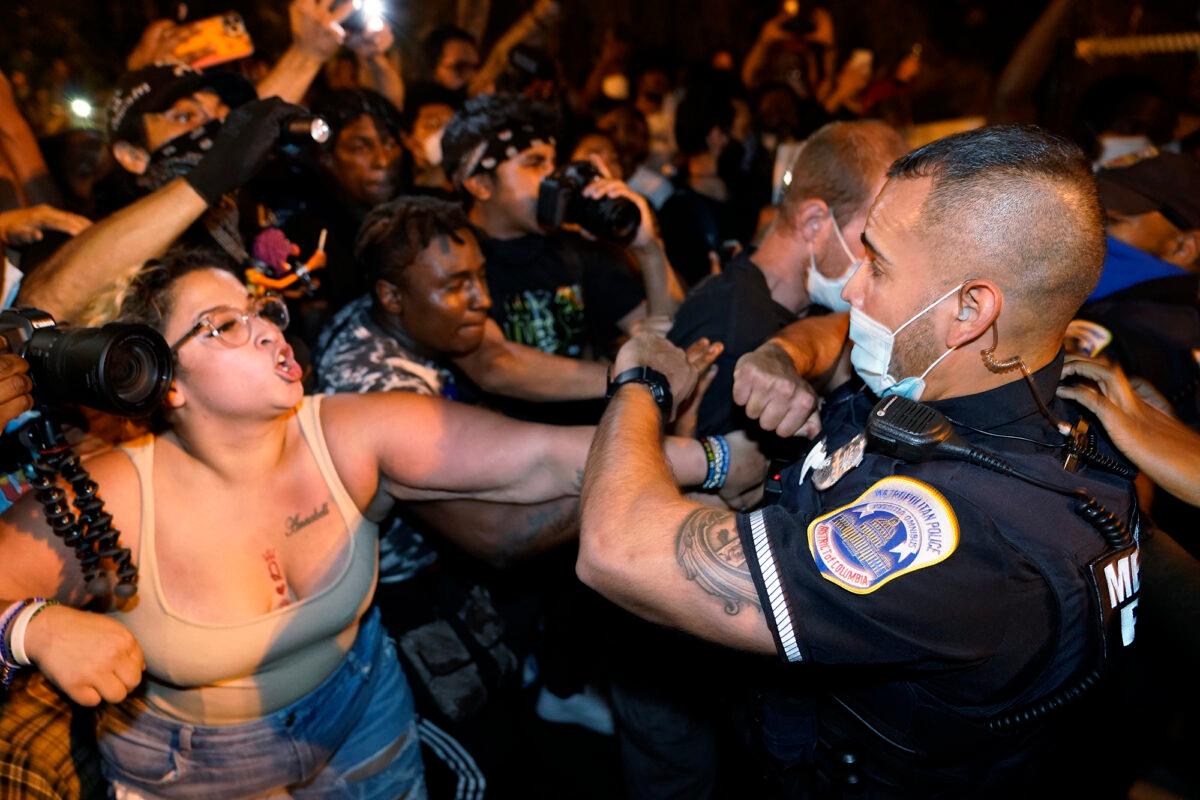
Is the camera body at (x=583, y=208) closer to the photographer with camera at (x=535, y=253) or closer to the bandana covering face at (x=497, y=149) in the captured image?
the photographer with camera at (x=535, y=253)

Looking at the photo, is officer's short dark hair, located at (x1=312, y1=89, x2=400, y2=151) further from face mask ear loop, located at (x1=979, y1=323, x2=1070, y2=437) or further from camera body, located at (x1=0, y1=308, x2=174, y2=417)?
face mask ear loop, located at (x1=979, y1=323, x2=1070, y2=437)

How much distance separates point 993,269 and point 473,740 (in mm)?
2676

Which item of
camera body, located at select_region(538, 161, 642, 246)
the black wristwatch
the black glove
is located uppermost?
the black glove

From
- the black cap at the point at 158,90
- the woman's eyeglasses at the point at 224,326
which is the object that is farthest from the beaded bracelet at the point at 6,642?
the black cap at the point at 158,90

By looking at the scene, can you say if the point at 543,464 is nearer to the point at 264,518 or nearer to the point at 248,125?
the point at 264,518

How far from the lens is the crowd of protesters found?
139 centimetres

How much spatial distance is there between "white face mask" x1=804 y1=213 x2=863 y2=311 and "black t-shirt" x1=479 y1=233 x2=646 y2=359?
4.82 ft

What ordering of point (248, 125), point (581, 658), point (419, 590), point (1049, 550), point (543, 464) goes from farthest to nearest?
1. point (581, 658)
2. point (419, 590)
3. point (248, 125)
4. point (543, 464)
5. point (1049, 550)

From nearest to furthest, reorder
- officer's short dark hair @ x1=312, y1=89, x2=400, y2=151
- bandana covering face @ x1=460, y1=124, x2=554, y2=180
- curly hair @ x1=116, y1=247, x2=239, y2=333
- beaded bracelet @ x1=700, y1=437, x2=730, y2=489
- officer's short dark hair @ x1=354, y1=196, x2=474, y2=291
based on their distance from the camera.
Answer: curly hair @ x1=116, y1=247, x2=239, y2=333 → beaded bracelet @ x1=700, y1=437, x2=730, y2=489 → officer's short dark hair @ x1=354, y1=196, x2=474, y2=291 → bandana covering face @ x1=460, y1=124, x2=554, y2=180 → officer's short dark hair @ x1=312, y1=89, x2=400, y2=151

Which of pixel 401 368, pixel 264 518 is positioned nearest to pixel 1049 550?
pixel 264 518

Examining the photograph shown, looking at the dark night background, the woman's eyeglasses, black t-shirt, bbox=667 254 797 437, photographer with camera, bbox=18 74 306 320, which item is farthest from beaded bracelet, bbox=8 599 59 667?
the dark night background

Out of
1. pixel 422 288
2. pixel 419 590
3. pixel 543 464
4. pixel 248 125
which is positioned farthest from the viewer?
pixel 422 288

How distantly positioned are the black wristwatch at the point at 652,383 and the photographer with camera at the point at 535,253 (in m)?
1.61

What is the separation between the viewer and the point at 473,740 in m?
3.09
